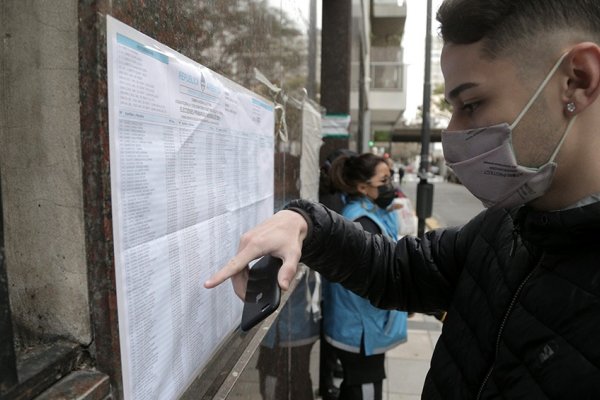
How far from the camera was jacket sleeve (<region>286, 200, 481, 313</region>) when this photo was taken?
5.32ft

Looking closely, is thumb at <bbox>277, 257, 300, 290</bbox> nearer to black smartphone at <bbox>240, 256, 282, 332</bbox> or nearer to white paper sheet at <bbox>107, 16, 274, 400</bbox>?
black smartphone at <bbox>240, 256, 282, 332</bbox>

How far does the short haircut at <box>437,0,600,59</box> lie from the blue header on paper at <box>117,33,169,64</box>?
2.46 feet

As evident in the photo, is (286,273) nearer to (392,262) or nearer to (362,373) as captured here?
(392,262)

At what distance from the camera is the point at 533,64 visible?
1105mm

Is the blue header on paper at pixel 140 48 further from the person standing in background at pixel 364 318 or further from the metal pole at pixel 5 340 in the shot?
the person standing in background at pixel 364 318

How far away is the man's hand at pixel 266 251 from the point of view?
1.08 metres

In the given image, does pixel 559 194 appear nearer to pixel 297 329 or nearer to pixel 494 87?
pixel 494 87

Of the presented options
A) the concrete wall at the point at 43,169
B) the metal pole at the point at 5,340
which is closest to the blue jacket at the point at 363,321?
the concrete wall at the point at 43,169

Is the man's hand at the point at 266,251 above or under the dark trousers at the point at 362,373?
above

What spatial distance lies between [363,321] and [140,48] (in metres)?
2.60

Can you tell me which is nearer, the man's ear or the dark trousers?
the man's ear

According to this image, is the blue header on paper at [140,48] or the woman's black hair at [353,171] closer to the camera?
the blue header on paper at [140,48]

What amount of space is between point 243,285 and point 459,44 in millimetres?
853

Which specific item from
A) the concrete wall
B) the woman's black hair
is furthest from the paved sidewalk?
the concrete wall
